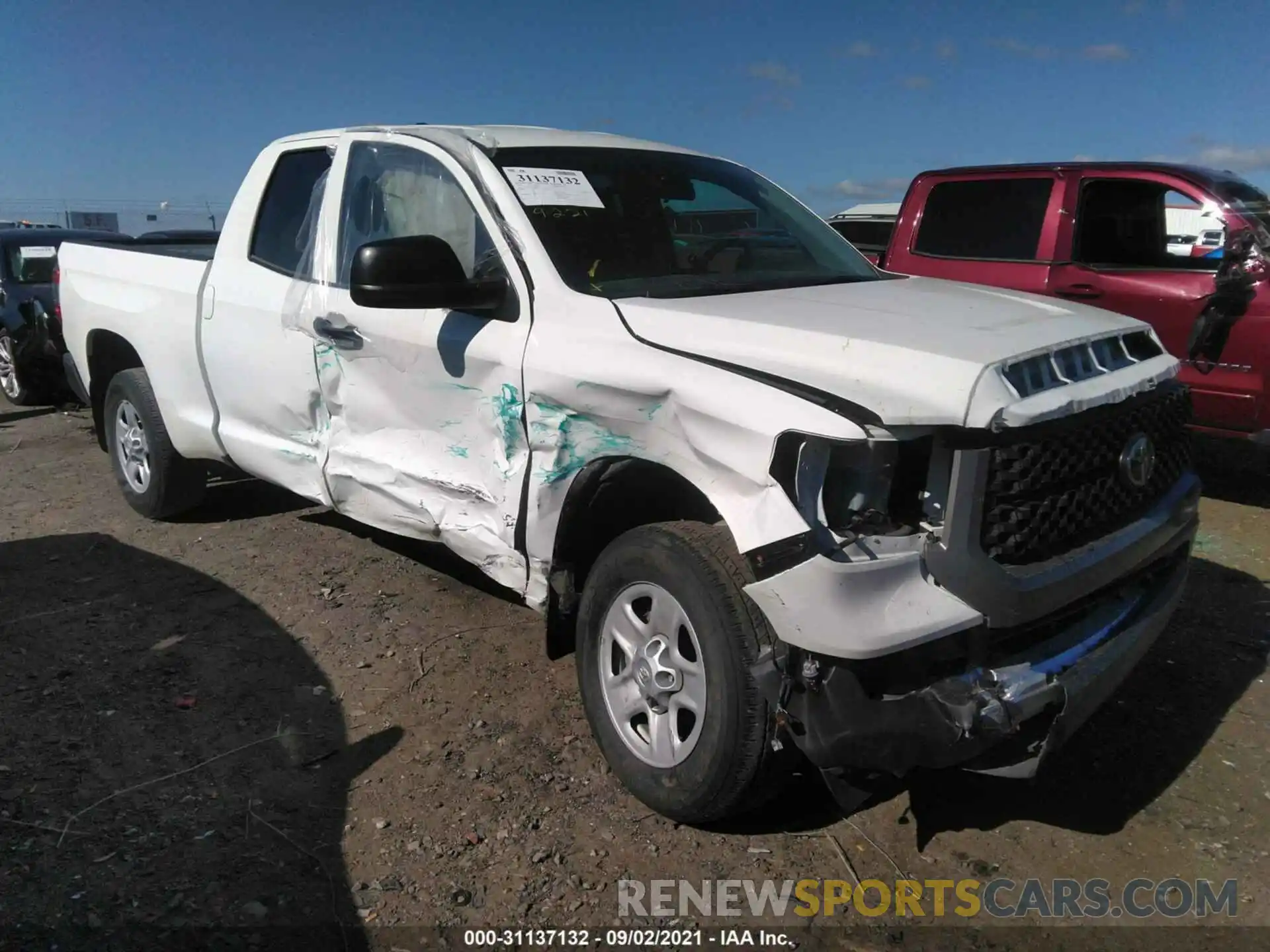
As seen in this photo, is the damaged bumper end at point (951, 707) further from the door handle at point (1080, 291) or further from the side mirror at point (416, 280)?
the door handle at point (1080, 291)

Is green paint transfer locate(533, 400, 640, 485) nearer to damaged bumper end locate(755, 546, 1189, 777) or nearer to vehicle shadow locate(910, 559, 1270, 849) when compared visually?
damaged bumper end locate(755, 546, 1189, 777)

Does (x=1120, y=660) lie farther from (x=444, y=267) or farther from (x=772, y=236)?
(x=444, y=267)

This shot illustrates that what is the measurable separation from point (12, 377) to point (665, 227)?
8.12 metres

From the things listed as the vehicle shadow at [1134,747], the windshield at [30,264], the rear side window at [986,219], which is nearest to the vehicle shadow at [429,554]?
the vehicle shadow at [1134,747]

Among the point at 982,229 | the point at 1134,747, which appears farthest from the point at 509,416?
the point at 982,229

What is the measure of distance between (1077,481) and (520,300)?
170 centimetres

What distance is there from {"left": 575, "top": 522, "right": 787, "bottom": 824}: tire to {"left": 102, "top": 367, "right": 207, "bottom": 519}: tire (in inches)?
123

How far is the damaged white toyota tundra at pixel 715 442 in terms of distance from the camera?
2297 millimetres

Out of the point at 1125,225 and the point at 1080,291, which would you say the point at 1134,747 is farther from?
the point at 1125,225

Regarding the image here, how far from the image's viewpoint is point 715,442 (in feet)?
8.15

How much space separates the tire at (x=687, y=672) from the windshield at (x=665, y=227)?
2.93ft

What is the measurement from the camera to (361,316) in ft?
11.9

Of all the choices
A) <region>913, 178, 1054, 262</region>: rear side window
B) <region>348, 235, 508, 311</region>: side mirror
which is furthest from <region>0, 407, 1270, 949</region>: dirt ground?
<region>913, 178, 1054, 262</region>: rear side window

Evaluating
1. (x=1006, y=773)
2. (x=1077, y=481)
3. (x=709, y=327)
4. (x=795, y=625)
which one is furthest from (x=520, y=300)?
(x=1006, y=773)
